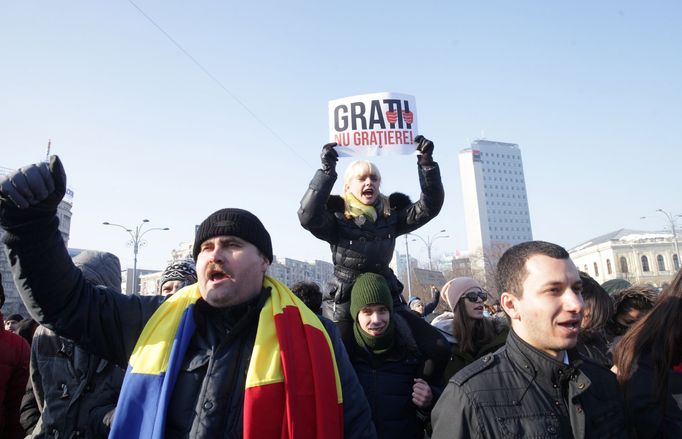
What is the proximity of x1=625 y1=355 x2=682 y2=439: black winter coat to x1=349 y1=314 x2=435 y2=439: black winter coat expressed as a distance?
1273 millimetres

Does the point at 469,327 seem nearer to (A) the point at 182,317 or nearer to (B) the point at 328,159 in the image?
(B) the point at 328,159

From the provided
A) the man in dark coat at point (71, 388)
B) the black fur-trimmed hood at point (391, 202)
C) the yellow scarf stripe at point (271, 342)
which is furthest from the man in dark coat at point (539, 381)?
the black fur-trimmed hood at point (391, 202)

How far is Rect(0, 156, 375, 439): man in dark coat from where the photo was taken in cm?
196

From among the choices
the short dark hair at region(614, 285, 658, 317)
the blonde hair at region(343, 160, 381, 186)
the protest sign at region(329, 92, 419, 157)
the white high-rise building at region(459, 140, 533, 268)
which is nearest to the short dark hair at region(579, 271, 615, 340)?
the short dark hair at region(614, 285, 658, 317)

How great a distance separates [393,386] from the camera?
318cm

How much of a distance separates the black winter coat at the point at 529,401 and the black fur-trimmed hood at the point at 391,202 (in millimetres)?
2353

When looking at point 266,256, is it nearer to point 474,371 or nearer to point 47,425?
point 474,371

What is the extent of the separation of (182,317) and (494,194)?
154516 mm

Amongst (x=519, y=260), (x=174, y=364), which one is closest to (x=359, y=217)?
(x=519, y=260)

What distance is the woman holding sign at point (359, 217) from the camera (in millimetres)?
3977

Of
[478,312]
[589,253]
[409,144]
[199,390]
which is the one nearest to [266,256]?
[199,390]

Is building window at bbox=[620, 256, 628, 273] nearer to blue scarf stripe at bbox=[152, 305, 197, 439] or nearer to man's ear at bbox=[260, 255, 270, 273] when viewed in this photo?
man's ear at bbox=[260, 255, 270, 273]

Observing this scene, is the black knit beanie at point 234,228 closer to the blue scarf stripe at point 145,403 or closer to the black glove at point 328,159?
the blue scarf stripe at point 145,403

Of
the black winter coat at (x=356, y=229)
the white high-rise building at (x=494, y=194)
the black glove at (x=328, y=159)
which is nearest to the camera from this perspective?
the black winter coat at (x=356, y=229)
